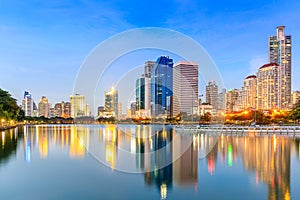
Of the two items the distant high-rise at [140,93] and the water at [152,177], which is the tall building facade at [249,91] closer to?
the distant high-rise at [140,93]

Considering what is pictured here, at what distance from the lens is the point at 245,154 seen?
602 inches

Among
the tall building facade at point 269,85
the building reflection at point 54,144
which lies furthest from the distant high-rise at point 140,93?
the tall building facade at point 269,85

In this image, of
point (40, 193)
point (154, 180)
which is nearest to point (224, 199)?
point (154, 180)

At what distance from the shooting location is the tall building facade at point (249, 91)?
394ft

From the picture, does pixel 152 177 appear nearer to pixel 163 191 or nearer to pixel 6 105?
pixel 163 191

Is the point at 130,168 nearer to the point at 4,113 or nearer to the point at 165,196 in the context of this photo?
the point at 165,196

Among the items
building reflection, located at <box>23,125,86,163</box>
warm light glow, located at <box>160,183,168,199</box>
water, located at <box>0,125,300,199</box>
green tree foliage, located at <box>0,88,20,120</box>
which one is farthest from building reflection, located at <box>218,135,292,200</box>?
green tree foliage, located at <box>0,88,20,120</box>

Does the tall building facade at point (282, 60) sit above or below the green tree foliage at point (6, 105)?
above

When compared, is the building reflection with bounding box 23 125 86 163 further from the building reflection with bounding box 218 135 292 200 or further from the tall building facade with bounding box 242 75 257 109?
the tall building facade with bounding box 242 75 257 109

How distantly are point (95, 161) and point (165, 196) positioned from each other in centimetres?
678

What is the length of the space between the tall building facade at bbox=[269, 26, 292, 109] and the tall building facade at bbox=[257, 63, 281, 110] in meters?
1.25

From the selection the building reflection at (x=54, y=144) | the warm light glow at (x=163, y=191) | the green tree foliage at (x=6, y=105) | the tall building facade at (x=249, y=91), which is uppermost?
the tall building facade at (x=249, y=91)

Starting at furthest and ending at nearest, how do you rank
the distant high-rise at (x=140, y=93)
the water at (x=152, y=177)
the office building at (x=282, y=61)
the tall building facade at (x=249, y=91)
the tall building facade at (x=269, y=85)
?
the tall building facade at (x=249, y=91)
the office building at (x=282, y=61)
the tall building facade at (x=269, y=85)
the distant high-rise at (x=140, y=93)
the water at (x=152, y=177)

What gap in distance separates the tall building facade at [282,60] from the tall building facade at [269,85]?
1.25 m
